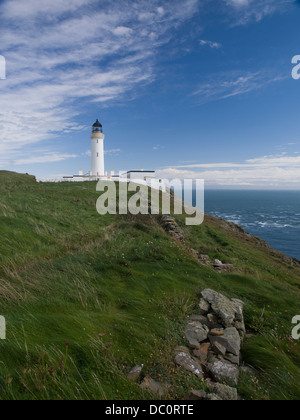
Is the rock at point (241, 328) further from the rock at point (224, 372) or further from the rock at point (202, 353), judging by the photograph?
the rock at point (224, 372)

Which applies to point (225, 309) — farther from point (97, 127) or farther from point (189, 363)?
point (97, 127)

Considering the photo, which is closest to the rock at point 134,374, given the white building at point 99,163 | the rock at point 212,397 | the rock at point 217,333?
the rock at point 212,397

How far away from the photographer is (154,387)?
147 inches

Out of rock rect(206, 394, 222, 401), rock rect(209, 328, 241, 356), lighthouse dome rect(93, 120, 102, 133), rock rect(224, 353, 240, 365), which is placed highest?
lighthouse dome rect(93, 120, 102, 133)

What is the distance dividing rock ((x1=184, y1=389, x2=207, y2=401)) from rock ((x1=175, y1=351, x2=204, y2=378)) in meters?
0.49

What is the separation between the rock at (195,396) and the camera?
356 centimetres

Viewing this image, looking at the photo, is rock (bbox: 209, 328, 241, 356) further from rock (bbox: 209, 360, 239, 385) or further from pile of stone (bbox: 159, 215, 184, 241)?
pile of stone (bbox: 159, 215, 184, 241)

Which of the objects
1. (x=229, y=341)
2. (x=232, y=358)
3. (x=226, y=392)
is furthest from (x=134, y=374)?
(x=229, y=341)

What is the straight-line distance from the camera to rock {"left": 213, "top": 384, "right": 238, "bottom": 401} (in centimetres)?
364

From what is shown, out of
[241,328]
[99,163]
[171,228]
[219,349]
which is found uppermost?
[99,163]

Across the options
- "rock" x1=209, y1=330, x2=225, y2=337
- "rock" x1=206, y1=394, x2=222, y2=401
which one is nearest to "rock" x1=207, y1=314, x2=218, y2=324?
"rock" x1=209, y1=330, x2=225, y2=337

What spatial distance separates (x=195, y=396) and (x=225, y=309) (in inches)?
108

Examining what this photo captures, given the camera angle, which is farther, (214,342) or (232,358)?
(214,342)
